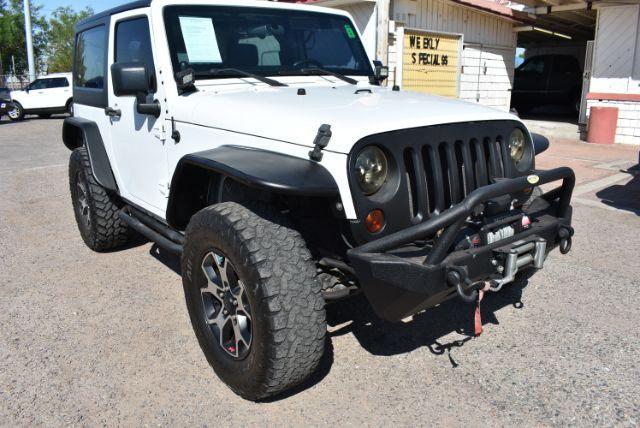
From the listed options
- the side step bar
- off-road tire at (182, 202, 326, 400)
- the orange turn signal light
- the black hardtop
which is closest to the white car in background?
the black hardtop

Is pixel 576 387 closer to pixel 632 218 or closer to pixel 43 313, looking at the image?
pixel 43 313

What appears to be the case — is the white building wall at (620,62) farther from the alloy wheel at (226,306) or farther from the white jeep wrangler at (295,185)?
the alloy wheel at (226,306)

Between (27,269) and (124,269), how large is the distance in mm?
862

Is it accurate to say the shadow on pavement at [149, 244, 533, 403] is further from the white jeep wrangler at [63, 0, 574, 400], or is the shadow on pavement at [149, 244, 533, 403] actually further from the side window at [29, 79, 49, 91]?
the side window at [29, 79, 49, 91]

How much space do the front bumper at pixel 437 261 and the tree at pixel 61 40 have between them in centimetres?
4946

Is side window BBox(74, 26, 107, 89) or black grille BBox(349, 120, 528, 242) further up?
side window BBox(74, 26, 107, 89)

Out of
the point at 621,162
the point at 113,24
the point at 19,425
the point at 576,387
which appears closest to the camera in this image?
the point at 19,425

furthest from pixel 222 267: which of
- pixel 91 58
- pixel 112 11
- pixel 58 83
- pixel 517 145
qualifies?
pixel 58 83

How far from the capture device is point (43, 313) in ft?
12.9

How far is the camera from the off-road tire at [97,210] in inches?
187

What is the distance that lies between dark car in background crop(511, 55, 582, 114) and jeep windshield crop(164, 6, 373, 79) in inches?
570

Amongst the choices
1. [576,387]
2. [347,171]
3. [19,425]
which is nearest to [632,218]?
[576,387]

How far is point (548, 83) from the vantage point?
17.1 meters

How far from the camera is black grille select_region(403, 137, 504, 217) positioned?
2703mm
